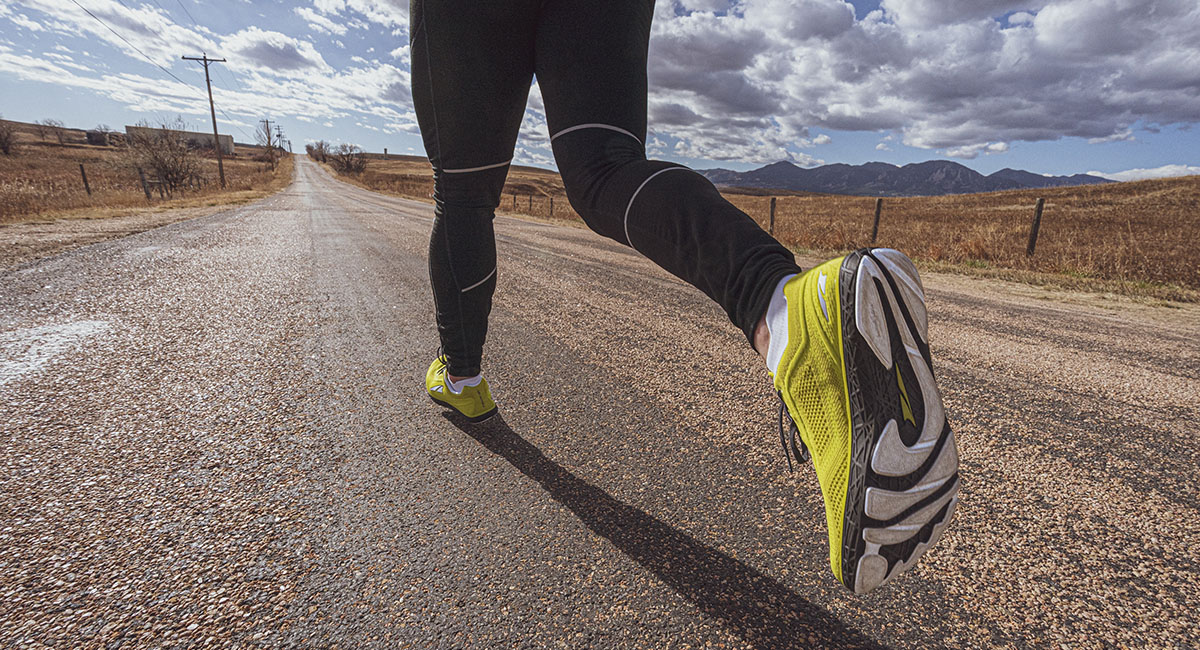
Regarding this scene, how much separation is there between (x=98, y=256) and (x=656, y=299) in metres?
4.30

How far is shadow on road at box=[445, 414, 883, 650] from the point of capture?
0.78 m

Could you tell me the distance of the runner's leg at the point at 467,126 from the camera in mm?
1177

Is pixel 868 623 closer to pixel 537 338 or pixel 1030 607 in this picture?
pixel 1030 607

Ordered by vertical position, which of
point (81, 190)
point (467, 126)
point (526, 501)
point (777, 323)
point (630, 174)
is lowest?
point (81, 190)

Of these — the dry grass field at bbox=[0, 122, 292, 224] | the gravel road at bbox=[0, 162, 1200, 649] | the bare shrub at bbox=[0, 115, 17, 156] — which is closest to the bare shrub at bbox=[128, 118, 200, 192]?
the dry grass field at bbox=[0, 122, 292, 224]

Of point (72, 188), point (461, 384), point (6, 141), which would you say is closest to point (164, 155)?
point (72, 188)

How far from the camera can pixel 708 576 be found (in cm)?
90

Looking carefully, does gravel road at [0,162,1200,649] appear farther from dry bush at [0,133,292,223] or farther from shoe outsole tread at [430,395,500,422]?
Answer: dry bush at [0,133,292,223]

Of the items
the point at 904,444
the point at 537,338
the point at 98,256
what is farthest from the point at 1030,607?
the point at 98,256

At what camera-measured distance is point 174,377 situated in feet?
5.42

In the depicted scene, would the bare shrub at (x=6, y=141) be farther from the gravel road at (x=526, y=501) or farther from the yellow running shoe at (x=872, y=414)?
the yellow running shoe at (x=872, y=414)

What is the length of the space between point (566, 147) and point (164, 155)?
31474mm

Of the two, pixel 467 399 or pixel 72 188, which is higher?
pixel 467 399

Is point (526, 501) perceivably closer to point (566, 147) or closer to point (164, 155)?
point (566, 147)
